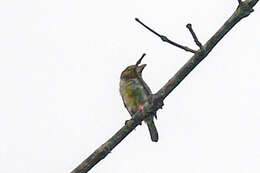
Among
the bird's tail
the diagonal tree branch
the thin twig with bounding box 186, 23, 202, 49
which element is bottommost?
the diagonal tree branch

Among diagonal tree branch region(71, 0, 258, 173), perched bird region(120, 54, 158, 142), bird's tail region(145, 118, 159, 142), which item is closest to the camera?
diagonal tree branch region(71, 0, 258, 173)

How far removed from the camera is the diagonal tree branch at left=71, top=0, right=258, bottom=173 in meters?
2.87

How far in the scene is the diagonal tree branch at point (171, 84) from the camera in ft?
9.40

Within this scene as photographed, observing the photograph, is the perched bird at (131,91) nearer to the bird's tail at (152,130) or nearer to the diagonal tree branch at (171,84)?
the bird's tail at (152,130)

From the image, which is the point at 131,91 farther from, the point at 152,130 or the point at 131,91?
the point at 152,130

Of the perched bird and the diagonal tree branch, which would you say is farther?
the perched bird

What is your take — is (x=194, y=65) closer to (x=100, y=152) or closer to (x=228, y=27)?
(x=228, y=27)

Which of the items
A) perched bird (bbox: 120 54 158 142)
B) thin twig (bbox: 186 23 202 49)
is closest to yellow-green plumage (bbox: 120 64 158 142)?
perched bird (bbox: 120 54 158 142)

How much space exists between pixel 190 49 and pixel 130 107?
607 centimetres

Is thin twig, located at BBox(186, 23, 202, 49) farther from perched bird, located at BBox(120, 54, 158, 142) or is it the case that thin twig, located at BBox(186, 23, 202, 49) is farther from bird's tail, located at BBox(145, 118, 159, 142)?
bird's tail, located at BBox(145, 118, 159, 142)

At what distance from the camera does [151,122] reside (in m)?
9.69

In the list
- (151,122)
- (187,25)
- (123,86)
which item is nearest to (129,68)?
(123,86)

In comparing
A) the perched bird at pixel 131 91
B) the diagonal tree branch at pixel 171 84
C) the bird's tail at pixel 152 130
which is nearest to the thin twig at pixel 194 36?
the diagonal tree branch at pixel 171 84

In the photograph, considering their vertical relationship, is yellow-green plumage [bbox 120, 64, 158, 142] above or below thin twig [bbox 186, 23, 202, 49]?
above
